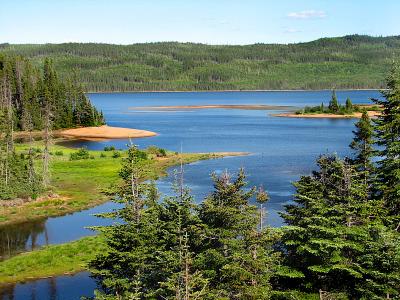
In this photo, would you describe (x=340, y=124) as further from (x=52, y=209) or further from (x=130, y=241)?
(x=130, y=241)

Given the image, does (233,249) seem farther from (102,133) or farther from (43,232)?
(102,133)

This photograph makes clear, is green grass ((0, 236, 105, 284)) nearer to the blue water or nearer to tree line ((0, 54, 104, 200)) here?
the blue water

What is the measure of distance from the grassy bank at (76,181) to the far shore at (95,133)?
22862mm

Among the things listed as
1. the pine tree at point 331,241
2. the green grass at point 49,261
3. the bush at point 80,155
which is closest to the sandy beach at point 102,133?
the bush at point 80,155

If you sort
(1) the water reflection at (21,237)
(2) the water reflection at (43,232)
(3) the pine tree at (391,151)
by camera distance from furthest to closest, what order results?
(2) the water reflection at (43,232) → (1) the water reflection at (21,237) → (3) the pine tree at (391,151)

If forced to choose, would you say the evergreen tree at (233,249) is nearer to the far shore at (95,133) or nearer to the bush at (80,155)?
the bush at (80,155)

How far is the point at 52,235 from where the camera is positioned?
57156 millimetres

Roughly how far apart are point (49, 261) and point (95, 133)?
4163 inches

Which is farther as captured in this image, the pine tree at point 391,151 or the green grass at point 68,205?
the green grass at point 68,205

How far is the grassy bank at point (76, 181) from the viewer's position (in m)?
66.1

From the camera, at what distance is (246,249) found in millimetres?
28266

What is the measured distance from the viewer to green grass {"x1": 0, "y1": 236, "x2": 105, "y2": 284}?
148 feet

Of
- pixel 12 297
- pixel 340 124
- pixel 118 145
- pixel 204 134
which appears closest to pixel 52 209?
pixel 12 297

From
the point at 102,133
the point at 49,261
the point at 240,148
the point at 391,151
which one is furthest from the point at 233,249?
the point at 102,133
